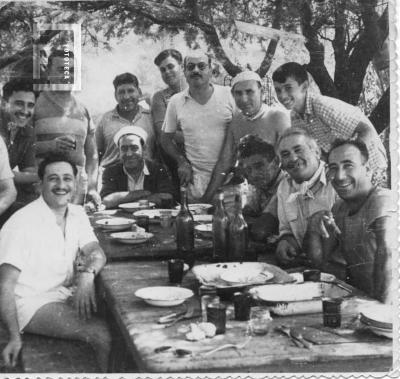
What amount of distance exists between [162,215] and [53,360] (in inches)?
47.0

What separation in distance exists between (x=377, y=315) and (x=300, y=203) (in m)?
1.45

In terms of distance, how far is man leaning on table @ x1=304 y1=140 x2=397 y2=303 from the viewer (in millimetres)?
3307

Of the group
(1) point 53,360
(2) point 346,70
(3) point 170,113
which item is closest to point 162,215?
(3) point 170,113

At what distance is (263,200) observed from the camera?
3.89 meters

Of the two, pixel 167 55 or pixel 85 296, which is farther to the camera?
pixel 167 55

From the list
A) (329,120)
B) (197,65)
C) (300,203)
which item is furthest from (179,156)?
(329,120)

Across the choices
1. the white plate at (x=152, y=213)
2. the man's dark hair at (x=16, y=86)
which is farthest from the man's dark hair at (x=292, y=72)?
the man's dark hair at (x=16, y=86)

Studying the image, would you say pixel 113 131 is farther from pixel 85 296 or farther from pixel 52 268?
pixel 85 296

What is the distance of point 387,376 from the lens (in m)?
2.87

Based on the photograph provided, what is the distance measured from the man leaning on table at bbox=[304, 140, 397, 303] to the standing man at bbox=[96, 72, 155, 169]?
118cm

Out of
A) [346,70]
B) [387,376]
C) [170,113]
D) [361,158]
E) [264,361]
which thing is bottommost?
[387,376]

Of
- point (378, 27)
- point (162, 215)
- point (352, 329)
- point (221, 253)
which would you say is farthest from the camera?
point (162, 215)

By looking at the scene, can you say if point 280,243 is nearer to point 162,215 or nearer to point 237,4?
point 162,215

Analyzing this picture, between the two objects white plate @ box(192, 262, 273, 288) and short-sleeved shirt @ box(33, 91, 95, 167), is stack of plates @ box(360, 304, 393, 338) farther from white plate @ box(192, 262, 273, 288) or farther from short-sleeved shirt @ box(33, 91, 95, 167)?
short-sleeved shirt @ box(33, 91, 95, 167)
